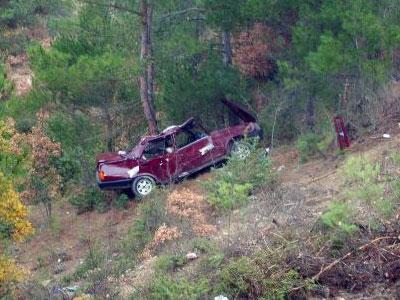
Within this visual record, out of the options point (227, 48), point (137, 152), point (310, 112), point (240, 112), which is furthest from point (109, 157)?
point (310, 112)

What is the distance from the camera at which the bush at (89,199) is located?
19.6m

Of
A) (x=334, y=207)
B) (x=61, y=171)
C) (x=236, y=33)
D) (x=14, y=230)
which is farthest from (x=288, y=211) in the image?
(x=236, y=33)

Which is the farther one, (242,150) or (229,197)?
(242,150)

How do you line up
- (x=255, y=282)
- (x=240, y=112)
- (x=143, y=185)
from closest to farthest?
1. (x=255, y=282)
2. (x=143, y=185)
3. (x=240, y=112)

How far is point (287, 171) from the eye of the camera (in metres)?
17.2

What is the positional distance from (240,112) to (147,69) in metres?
2.73

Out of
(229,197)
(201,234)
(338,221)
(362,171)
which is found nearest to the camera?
(338,221)

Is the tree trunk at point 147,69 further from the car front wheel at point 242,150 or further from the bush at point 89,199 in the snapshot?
the car front wheel at point 242,150

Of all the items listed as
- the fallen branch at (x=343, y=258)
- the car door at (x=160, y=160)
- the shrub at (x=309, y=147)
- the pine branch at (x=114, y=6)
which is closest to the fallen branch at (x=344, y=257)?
the fallen branch at (x=343, y=258)

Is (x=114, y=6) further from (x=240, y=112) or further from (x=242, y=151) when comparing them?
(x=242, y=151)

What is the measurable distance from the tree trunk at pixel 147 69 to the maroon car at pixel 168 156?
2164mm

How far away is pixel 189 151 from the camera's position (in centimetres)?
1866

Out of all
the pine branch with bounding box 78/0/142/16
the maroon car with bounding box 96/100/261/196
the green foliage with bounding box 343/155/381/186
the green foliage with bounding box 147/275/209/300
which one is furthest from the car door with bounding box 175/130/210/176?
the green foliage with bounding box 147/275/209/300

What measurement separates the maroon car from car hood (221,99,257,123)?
40 cm
